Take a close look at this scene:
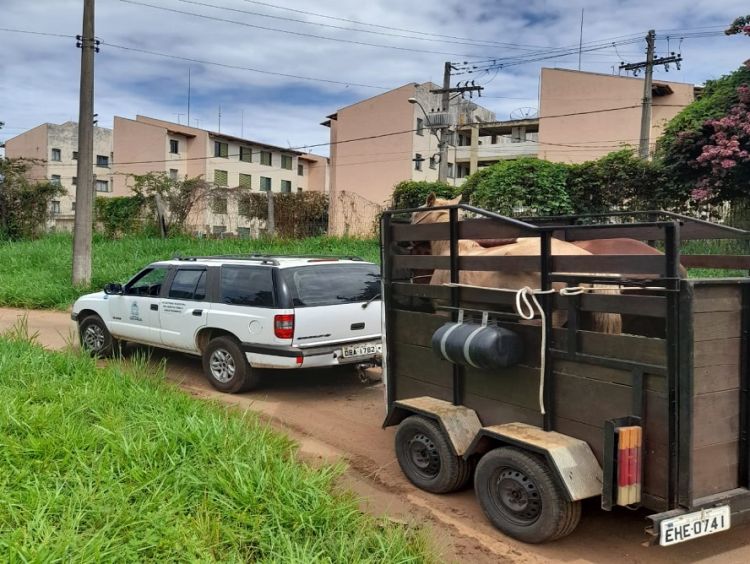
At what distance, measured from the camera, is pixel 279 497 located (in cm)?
361

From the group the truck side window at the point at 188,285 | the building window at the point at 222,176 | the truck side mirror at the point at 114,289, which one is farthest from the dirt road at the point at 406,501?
the building window at the point at 222,176

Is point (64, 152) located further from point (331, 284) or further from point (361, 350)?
point (361, 350)

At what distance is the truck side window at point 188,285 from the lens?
736cm

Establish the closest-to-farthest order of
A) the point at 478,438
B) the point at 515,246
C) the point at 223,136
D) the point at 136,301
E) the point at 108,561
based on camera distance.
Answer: the point at 108,561 < the point at 478,438 < the point at 515,246 < the point at 136,301 < the point at 223,136

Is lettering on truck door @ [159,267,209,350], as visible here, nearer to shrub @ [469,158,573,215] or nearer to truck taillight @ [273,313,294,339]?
truck taillight @ [273,313,294,339]

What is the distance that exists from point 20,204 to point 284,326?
23.3 metres

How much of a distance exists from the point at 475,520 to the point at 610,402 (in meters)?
1.22

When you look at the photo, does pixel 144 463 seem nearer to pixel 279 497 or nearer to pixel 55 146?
pixel 279 497

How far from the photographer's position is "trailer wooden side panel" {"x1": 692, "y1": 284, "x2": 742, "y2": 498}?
3170 mm

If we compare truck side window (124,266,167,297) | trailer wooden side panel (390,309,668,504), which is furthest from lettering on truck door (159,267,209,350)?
trailer wooden side panel (390,309,668,504)

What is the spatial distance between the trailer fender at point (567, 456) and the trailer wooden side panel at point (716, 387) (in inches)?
19.8

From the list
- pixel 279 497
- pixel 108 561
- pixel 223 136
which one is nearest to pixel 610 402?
pixel 279 497

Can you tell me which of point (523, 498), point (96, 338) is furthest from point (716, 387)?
point (96, 338)

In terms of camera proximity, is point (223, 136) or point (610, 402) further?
point (223, 136)
